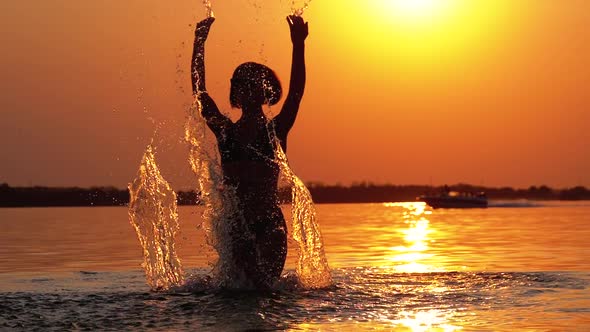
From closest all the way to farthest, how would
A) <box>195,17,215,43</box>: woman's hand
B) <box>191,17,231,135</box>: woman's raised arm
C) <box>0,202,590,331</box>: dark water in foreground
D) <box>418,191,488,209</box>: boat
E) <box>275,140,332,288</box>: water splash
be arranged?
<box>0,202,590,331</box>: dark water in foreground < <box>191,17,231,135</box>: woman's raised arm < <box>195,17,215,43</box>: woman's hand < <box>275,140,332,288</box>: water splash < <box>418,191,488,209</box>: boat

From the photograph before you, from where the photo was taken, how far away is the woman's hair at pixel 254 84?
12102mm

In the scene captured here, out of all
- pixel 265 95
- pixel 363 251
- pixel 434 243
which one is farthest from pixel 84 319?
pixel 434 243

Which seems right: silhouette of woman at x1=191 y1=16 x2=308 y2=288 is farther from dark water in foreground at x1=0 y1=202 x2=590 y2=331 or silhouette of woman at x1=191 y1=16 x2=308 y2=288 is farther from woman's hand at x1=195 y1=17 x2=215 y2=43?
dark water in foreground at x1=0 y1=202 x2=590 y2=331

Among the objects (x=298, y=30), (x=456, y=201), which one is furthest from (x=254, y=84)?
(x=456, y=201)

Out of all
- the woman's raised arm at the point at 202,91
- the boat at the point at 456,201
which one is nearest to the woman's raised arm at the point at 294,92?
the woman's raised arm at the point at 202,91

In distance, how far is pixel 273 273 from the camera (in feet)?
41.2

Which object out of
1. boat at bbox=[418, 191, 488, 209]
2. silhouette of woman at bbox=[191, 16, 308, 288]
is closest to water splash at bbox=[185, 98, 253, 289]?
silhouette of woman at bbox=[191, 16, 308, 288]

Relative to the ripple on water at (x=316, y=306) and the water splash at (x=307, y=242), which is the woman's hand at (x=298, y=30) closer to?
the water splash at (x=307, y=242)

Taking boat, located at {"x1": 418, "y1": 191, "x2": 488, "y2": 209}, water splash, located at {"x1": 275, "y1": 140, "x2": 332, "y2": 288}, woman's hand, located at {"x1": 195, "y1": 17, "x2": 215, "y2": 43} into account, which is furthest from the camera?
boat, located at {"x1": 418, "y1": 191, "x2": 488, "y2": 209}

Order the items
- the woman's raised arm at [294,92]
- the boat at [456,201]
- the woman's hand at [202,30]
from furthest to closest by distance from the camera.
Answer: the boat at [456,201]
the woman's hand at [202,30]
the woman's raised arm at [294,92]

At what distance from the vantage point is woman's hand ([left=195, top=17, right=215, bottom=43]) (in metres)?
12.3

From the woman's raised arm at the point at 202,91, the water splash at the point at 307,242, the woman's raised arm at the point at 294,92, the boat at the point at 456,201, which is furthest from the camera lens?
the boat at the point at 456,201

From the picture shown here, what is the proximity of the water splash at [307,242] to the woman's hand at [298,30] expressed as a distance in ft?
7.12

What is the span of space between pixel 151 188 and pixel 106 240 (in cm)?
1916
